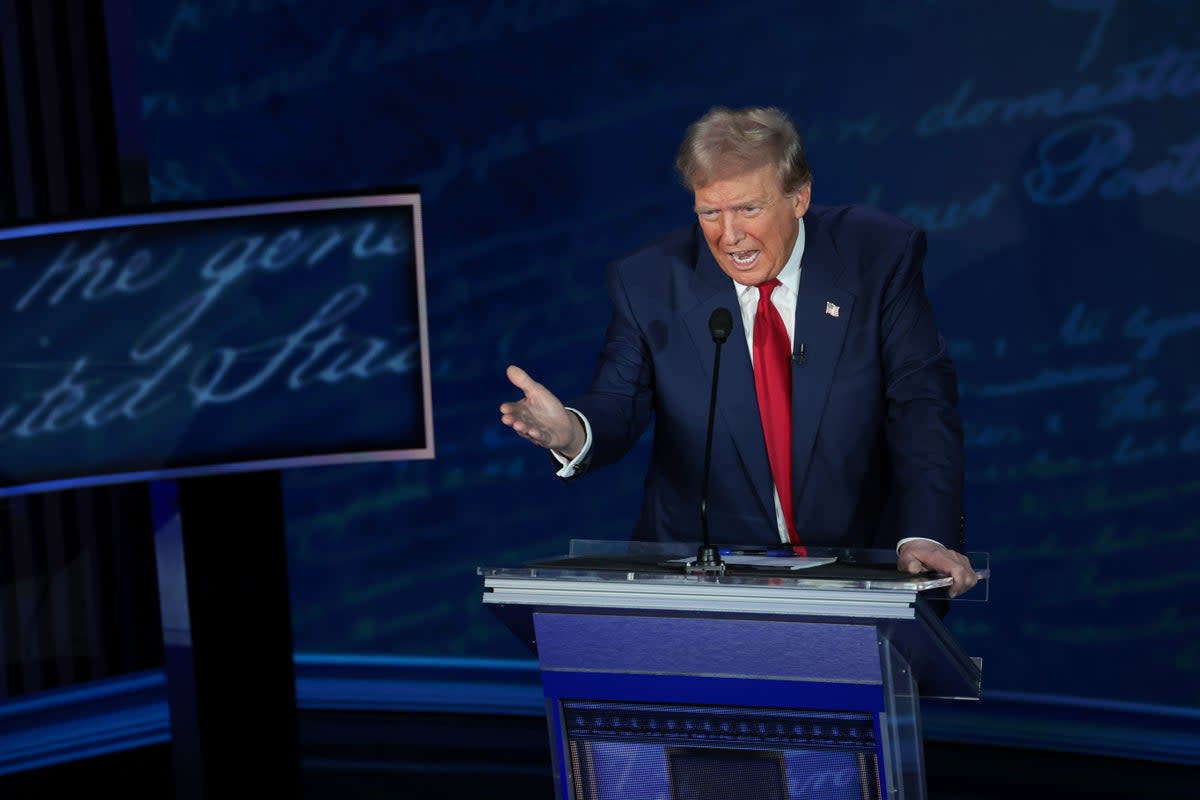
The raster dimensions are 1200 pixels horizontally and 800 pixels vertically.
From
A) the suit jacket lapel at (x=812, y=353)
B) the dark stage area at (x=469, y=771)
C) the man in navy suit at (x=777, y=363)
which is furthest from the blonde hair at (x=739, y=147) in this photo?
the dark stage area at (x=469, y=771)

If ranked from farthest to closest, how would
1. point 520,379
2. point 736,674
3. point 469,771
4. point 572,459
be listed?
1. point 469,771
2. point 572,459
3. point 520,379
4. point 736,674

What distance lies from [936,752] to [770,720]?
269cm

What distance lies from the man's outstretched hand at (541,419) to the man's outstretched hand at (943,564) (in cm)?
54

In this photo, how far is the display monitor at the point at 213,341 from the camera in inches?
107

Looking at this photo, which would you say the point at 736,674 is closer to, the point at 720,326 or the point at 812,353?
the point at 720,326

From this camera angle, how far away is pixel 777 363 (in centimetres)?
231

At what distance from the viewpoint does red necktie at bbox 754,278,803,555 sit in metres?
2.31

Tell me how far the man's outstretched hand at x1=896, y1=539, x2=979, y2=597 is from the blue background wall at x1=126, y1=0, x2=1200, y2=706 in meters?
2.45

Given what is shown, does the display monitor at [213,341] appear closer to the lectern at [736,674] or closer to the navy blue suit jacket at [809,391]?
the navy blue suit jacket at [809,391]

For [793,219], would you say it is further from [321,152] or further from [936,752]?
[321,152]

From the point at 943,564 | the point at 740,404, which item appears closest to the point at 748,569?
the point at 943,564

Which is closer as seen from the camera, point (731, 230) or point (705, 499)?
point (705, 499)

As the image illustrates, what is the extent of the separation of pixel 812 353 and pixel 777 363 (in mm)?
57

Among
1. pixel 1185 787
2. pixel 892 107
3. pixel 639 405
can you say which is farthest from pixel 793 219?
pixel 1185 787
